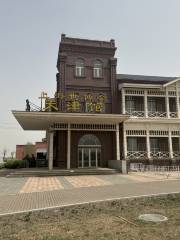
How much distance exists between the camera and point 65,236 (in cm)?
514

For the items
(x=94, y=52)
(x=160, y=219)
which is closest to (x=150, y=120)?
(x=94, y=52)

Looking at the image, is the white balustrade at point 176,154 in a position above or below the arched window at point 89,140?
below

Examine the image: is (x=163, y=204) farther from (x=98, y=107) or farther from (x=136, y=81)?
(x=136, y=81)

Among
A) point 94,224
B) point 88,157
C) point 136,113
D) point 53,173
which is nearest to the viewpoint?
point 94,224

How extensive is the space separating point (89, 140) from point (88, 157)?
1517 mm

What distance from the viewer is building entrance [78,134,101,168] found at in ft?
78.1

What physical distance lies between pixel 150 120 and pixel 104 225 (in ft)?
64.0

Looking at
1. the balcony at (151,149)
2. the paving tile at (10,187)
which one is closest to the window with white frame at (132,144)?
the balcony at (151,149)

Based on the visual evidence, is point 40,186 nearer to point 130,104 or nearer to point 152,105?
point 130,104

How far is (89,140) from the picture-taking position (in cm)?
2403

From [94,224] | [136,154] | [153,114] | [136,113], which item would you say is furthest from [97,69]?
[94,224]

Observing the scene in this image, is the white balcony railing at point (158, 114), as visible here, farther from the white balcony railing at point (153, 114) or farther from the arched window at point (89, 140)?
the arched window at point (89, 140)

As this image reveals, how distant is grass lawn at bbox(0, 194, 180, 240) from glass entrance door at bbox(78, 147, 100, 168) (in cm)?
1572

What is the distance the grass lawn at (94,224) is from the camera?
518 centimetres
